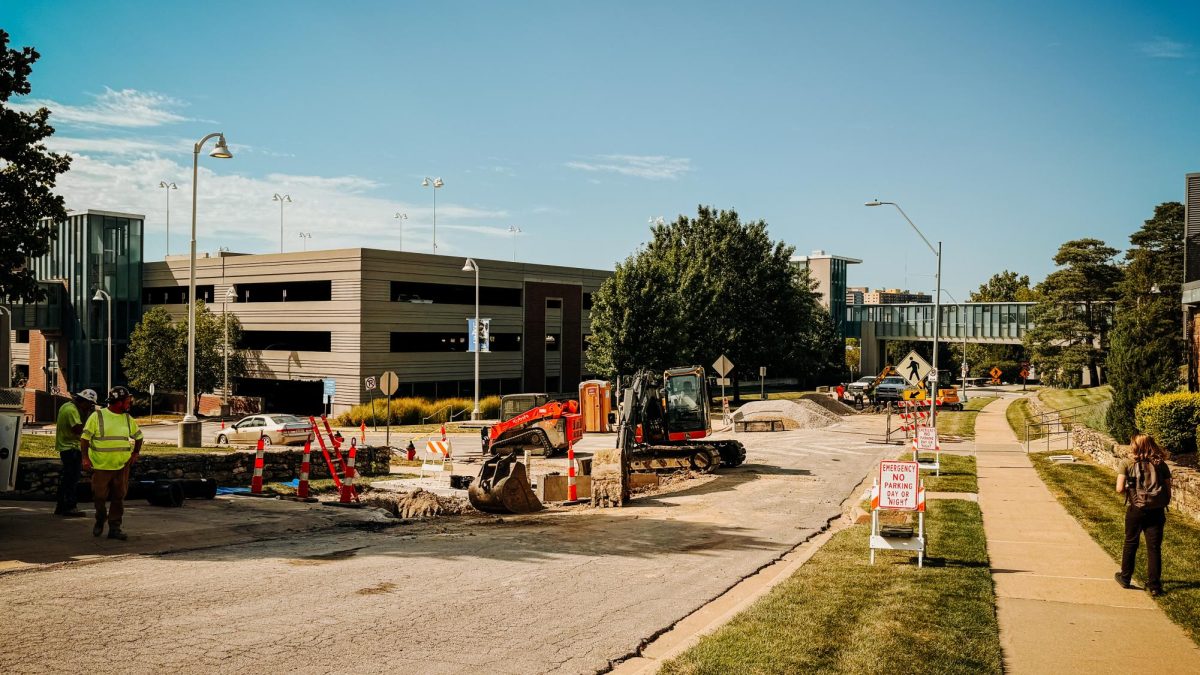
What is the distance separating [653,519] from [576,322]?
48.3m

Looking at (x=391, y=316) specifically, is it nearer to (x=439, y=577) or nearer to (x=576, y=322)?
(x=576, y=322)

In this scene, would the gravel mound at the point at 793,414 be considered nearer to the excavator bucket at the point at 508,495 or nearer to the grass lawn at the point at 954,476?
the grass lawn at the point at 954,476

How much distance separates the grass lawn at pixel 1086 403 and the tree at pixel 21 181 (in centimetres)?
2772

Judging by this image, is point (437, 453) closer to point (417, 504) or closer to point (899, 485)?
point (417, 504)

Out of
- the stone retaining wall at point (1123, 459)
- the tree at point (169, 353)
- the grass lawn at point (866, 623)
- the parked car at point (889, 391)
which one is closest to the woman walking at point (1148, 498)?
the grass lawn at point (866, 623)

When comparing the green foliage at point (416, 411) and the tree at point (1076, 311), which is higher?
the tree at point (1076, 311)

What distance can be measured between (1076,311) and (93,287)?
70.9m

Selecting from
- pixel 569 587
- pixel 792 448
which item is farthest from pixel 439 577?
pixel 792 448

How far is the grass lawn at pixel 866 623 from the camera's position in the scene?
7559 mm

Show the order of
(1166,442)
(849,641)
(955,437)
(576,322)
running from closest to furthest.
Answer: (849,641), (1166,442), (955,437), (576,322)

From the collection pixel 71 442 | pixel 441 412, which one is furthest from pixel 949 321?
pixel 71 442

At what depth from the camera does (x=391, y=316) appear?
51406mm

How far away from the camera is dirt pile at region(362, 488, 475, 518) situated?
16219 millimetres

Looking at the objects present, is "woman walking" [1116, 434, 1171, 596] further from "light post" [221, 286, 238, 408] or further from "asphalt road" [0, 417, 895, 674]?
"light post" [221, 286, 238, 408]
